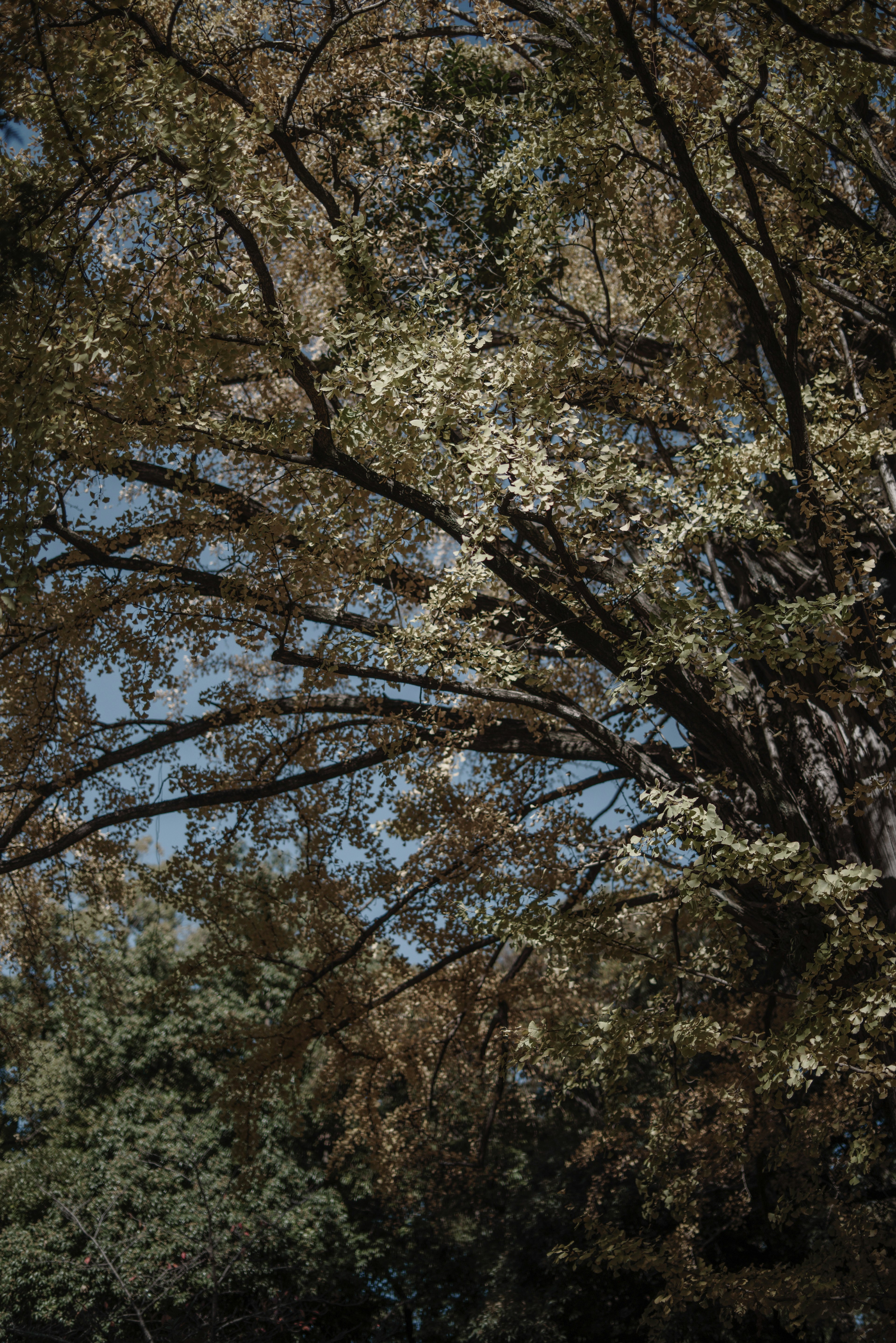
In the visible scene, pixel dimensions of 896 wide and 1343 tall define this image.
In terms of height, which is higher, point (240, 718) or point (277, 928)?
point (240, 718)

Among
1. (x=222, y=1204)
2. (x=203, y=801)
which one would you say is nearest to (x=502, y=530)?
(x=203, y=801)

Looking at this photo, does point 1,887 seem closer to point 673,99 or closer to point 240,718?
point 240,718

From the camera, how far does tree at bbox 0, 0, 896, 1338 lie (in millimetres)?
4520

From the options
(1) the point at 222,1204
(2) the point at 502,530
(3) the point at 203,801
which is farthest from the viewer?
(1) the point at 222,1204

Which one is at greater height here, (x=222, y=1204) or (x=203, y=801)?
(x=203, y=801)

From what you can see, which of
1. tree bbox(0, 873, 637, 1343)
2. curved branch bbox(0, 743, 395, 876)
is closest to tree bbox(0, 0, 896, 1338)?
curved branch bbox(0, 743, 395, 876)

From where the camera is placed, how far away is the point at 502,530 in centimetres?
571

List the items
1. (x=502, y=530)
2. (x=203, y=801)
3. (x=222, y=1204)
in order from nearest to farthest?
1. (x=502, y=530)
2. (x=203, y=801)
3. (x=222, y=1204)

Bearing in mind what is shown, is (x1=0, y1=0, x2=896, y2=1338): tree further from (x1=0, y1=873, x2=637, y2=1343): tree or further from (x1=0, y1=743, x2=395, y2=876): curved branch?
(x1=0, y1=873, x2=637, y2=1343): tree

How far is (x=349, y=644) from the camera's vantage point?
18.4ft


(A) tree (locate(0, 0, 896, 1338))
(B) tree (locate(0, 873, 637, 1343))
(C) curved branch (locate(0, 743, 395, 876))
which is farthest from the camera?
(B) tree (locate(0, 873, 637, 1343))

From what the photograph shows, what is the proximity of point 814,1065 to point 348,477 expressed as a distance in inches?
140

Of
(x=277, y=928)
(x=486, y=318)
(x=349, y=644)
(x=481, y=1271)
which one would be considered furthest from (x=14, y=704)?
(x=481, y=1271)

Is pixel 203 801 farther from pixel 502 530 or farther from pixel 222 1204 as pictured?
pixel 222 1204
